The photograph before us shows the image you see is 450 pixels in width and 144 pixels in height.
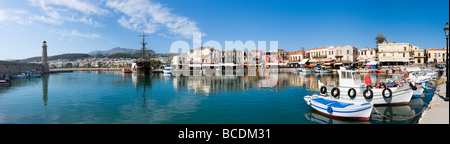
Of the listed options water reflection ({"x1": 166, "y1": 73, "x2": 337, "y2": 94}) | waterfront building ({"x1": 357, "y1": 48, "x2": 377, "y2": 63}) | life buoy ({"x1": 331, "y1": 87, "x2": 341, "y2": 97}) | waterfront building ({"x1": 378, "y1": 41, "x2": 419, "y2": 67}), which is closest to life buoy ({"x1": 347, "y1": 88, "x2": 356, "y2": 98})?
life buoy ({"x1": 331, "y1": 87, "x2": 341, "y2": 97})

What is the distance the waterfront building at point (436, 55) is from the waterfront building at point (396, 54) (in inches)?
380

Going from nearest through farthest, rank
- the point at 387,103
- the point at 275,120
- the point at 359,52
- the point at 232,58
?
1. the point at 275,120
2. the point at 387,103
3. the point at 359,52
4. the point at 232,58

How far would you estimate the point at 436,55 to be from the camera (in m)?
65.4

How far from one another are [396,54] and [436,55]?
55.7ft

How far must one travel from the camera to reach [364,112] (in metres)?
11.4

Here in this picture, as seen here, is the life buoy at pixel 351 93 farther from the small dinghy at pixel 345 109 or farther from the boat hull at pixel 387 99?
the small dinghy at pixel 345 109

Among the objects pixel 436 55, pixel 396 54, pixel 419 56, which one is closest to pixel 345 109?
pixel 396 54

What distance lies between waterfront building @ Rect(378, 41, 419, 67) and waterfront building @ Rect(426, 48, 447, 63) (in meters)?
9.64

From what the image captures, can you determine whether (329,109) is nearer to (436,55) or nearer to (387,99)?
(387,99)

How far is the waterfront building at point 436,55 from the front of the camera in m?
64.6

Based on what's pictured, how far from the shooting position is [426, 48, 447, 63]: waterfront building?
212ft
